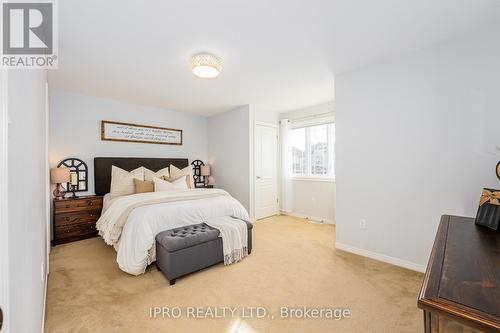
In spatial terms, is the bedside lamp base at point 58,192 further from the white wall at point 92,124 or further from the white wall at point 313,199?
the white wall at point 313,199

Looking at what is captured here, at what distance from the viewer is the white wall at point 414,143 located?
2135 millimetres

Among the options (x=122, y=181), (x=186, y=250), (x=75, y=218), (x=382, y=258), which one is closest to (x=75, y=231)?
(x=75, y=218)

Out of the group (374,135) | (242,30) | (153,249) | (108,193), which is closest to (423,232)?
(374,135)

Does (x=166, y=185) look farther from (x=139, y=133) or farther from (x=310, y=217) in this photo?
(x=310, y=217)

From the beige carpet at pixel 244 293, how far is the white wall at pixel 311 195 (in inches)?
61.6

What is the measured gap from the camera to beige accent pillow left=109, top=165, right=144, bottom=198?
374cm

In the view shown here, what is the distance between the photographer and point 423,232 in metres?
2.45

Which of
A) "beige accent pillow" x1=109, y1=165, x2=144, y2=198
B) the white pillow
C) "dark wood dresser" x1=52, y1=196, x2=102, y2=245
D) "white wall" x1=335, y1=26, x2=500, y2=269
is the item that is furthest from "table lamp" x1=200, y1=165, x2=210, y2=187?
"white wall" x1=335, y1=26, x2=500, y2=269

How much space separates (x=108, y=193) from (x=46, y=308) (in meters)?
2.32

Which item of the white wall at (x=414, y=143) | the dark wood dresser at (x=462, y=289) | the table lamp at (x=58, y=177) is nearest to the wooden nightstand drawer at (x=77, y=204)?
the table lamp at (x=58, y=177)

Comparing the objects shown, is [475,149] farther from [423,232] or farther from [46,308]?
[46,308]

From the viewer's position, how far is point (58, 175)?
11.0 feet

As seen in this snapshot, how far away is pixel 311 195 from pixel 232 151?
6.59ft

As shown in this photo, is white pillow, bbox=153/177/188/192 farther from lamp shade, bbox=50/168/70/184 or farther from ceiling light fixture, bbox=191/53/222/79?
ceiling light fixture, bbox=191/53/222/79
